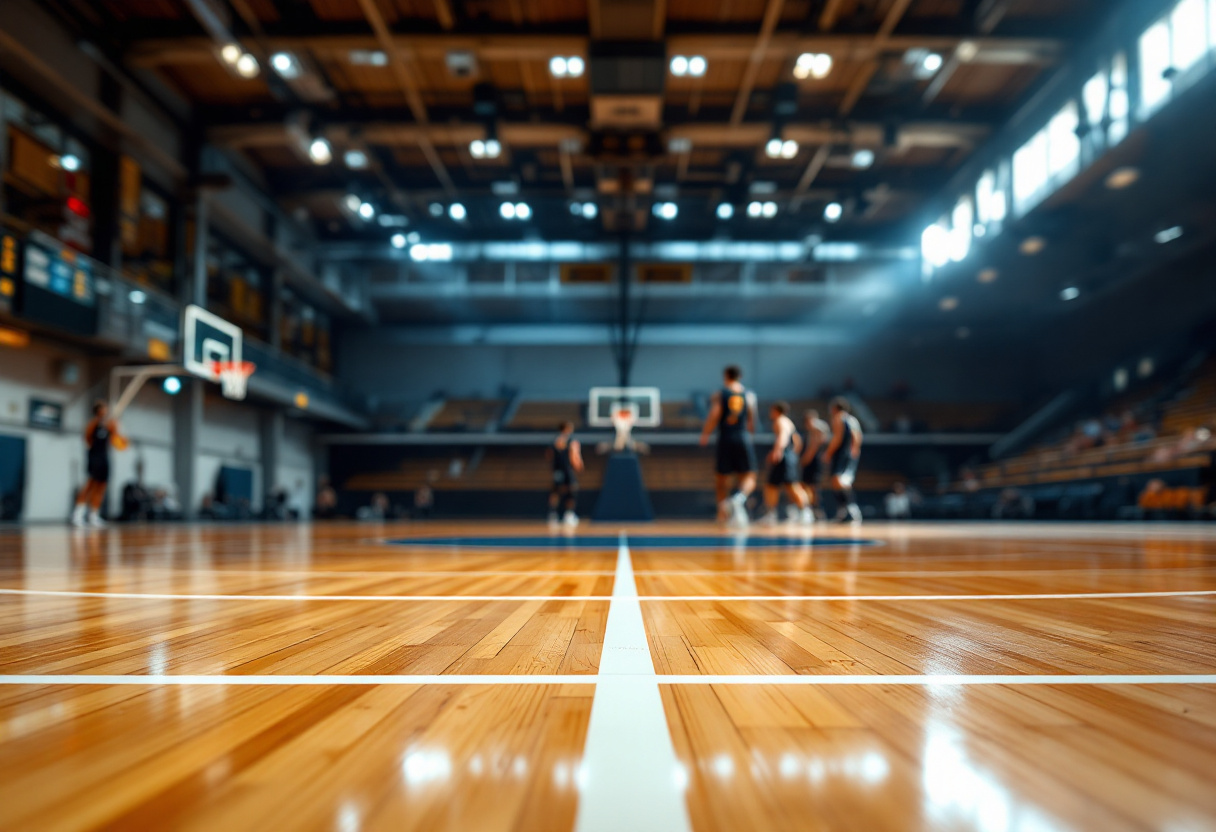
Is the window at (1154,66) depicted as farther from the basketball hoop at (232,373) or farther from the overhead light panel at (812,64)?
the basketball hoop at (232,373)

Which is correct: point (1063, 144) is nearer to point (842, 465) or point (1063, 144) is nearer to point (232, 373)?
point (842, 465)

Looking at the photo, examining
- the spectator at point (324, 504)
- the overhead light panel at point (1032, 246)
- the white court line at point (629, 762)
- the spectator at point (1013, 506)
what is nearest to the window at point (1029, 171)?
the overhead light panel at point (1032, 246)

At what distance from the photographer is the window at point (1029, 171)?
13.1m

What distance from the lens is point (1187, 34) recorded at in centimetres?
981

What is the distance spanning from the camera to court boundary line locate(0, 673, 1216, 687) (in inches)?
41.1

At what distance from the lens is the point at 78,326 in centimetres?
1056

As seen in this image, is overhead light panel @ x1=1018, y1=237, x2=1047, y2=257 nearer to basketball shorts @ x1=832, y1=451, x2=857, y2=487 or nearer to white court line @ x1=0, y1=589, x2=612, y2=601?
basketball shorts @ x1=832, y1=451, x2=857, y2=487

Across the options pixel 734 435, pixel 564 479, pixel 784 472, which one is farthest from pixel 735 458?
pixel 564 479

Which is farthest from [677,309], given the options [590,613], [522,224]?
[590,613]

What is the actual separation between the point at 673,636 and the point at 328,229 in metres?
20.0

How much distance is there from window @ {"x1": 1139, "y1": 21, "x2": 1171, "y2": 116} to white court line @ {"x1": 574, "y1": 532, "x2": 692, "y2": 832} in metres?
Result: 12.3

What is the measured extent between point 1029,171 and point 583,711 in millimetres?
15299

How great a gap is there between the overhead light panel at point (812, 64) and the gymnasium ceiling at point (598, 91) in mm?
A: 135

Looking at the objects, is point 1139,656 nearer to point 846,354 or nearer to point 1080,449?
point 1080,449
